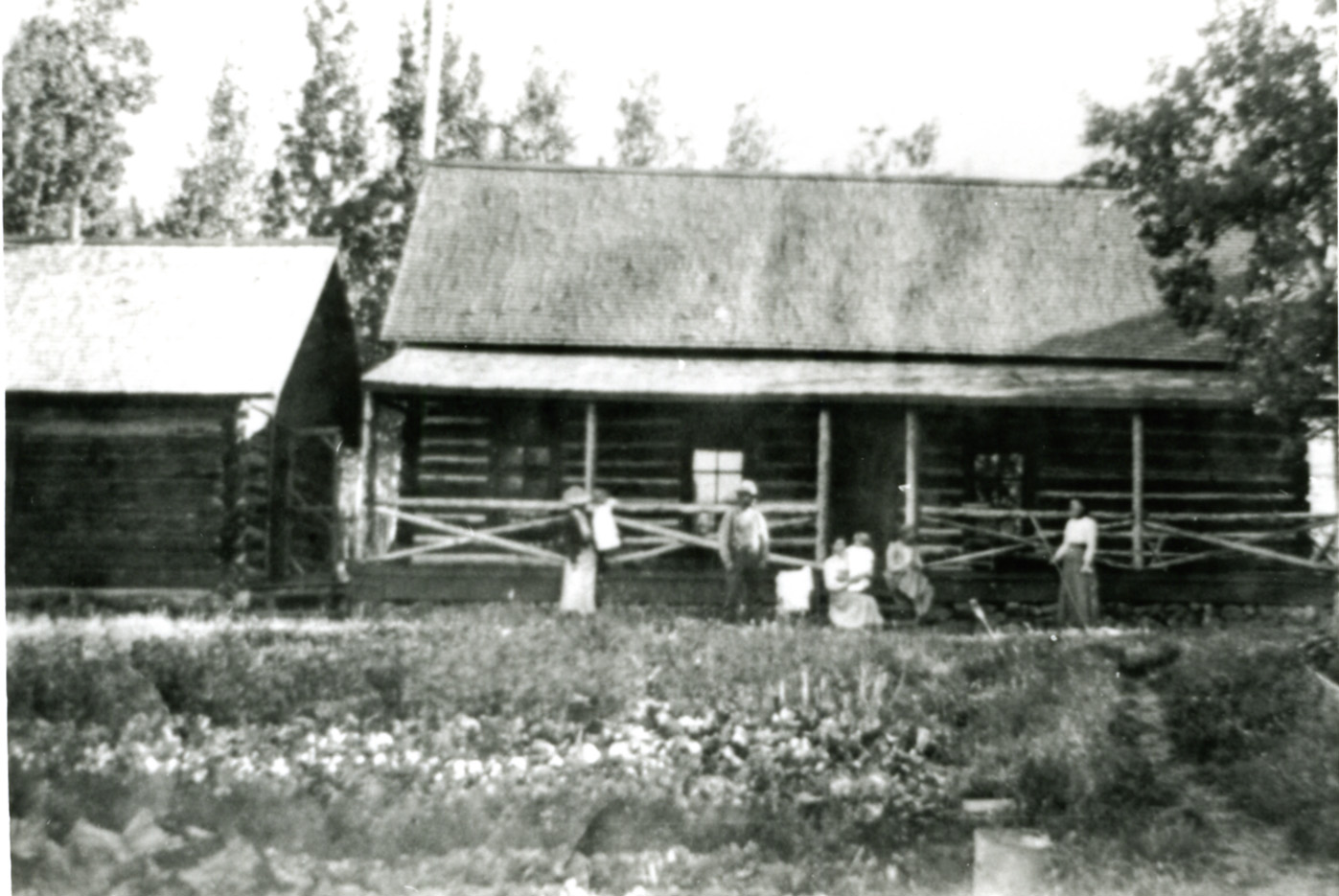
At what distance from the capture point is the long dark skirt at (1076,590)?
13.9 meters

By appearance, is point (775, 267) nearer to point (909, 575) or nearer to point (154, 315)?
point (909, 575)

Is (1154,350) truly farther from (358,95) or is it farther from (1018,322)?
(358,95)

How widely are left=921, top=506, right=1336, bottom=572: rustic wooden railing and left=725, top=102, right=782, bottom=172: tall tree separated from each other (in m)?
4.47

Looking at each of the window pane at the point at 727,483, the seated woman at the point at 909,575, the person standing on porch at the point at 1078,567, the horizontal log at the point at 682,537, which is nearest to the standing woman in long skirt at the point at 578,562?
the horizontal log at the point at 682,537

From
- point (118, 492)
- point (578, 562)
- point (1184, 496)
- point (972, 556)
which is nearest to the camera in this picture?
point (118, 492)

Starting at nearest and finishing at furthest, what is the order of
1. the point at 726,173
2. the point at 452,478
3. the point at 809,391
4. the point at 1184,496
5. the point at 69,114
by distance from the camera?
the point at 69,114 < the point at 809,391 < the point at 1184,496 < the point at 452,478 < the point at 726,173

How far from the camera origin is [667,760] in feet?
25.9

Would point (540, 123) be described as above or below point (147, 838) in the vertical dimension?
above

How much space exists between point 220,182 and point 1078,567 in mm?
8984

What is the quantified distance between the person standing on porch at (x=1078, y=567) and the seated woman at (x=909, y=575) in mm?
1316

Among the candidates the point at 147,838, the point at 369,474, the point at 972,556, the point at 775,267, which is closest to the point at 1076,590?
the point at 972,556

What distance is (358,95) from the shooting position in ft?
41.5

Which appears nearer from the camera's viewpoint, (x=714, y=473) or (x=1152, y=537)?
(x=1152, y=537)

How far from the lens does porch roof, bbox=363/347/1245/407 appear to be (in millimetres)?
14883
